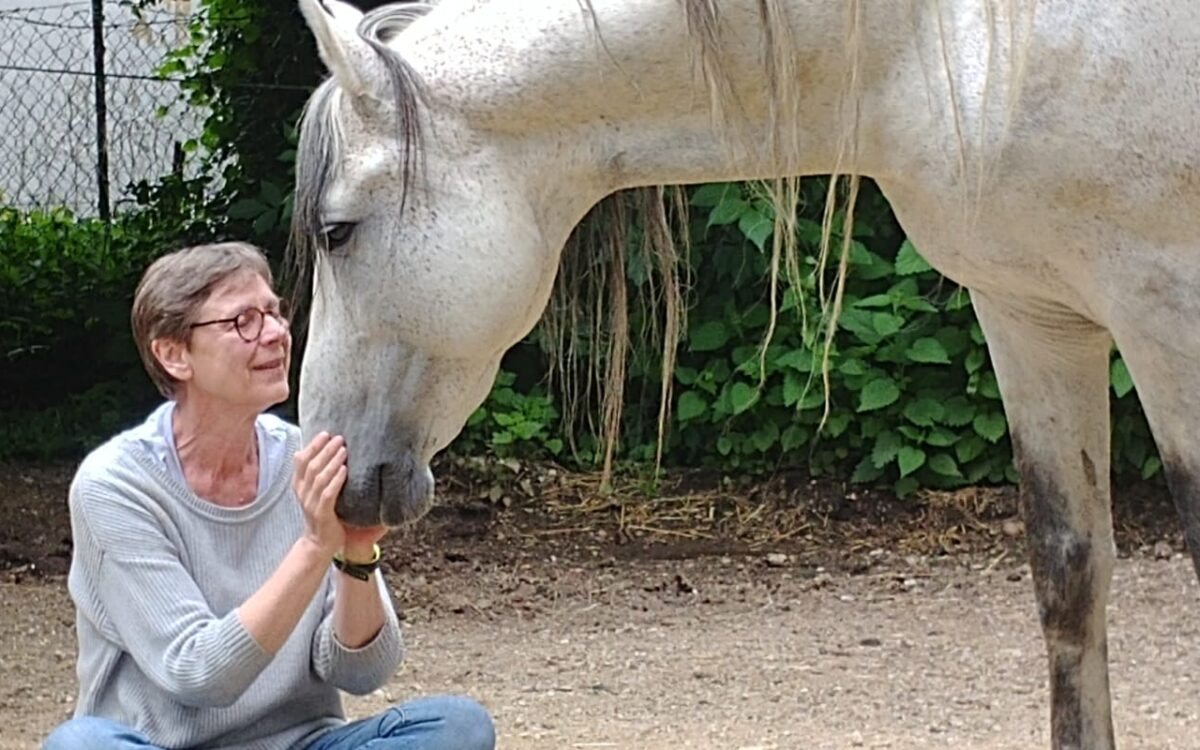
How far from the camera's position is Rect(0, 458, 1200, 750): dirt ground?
11.2 feet

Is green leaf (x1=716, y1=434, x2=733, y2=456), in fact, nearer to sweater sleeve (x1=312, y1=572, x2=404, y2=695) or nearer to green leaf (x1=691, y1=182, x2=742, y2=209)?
green leaf (x1=691, y1=182, x2=742, y2=209)

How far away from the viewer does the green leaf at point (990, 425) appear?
4.76 meters

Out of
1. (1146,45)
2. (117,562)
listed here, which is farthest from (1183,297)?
(117,562)

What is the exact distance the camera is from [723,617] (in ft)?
13.7

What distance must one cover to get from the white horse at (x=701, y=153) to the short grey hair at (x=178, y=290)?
0.10 metres

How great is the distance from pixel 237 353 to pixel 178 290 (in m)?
0.12

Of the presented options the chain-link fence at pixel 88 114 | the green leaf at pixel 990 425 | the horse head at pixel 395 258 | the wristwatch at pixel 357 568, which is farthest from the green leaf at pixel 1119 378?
the chain-link fence at pixel 88 114

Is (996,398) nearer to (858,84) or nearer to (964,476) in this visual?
(964,476)

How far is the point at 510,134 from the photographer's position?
6.83 feet

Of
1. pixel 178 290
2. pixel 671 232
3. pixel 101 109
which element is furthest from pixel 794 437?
pixel 178 290

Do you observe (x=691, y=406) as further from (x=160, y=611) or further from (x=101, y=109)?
(x=160, y=611)

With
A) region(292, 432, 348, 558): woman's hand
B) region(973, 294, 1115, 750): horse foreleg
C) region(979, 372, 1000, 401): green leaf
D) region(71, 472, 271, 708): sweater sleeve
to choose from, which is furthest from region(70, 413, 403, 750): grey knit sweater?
region(979, 372, 1000, 401): green leaf

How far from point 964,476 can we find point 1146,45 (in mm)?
3039

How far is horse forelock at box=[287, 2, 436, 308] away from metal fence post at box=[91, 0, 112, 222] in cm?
420
